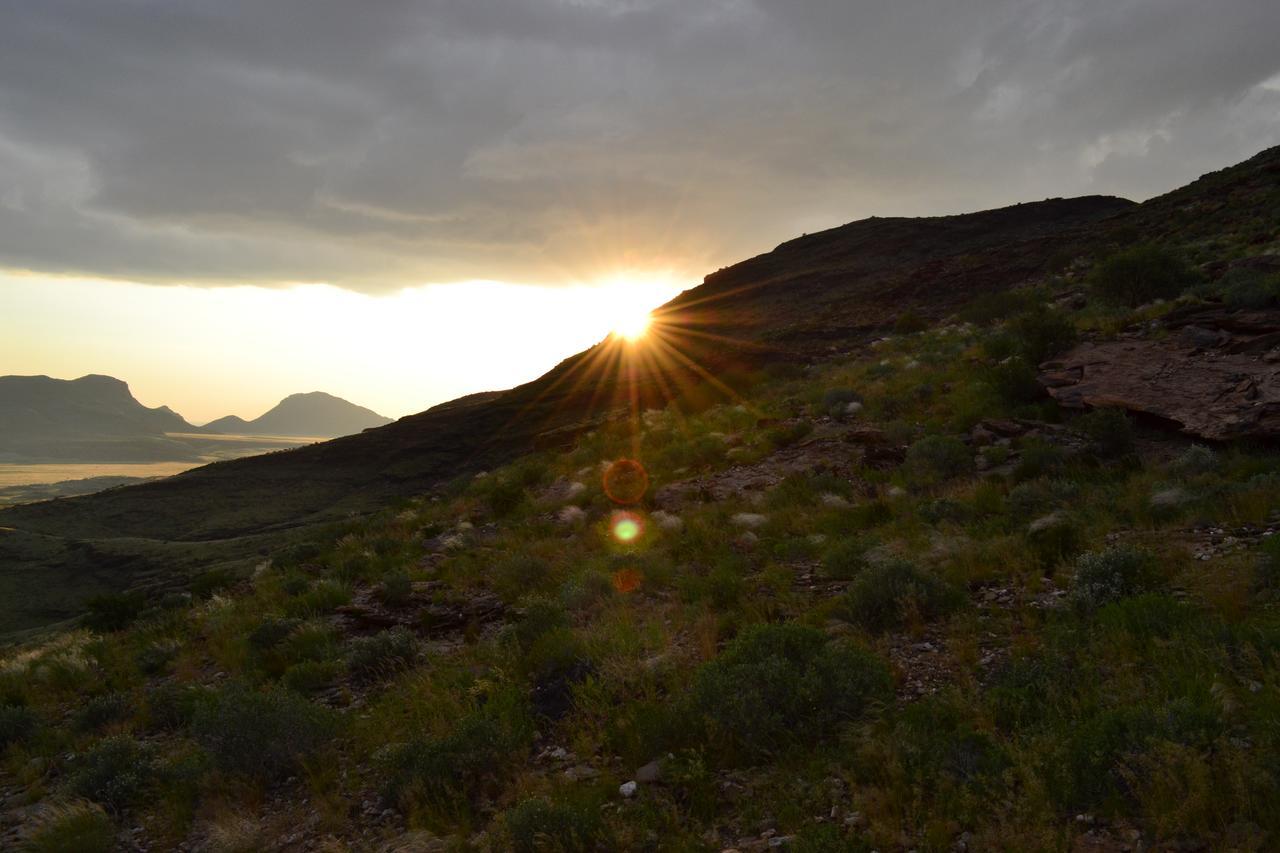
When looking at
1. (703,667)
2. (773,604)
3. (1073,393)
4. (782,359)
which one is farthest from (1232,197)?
(703,667)

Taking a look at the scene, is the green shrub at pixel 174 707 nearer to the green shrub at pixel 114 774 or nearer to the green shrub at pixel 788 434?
the green shrub at pixel 114 774

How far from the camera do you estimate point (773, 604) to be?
8195mm

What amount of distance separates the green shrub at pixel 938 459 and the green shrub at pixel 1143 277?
43.8 ft

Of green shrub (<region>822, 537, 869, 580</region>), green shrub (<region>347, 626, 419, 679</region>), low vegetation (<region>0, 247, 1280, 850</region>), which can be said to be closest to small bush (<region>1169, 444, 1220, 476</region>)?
low vegetation (<region>0, 247, 1280, 850</region>)

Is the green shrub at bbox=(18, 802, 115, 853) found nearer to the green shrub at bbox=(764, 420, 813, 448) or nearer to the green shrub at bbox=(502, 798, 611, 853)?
the green shrub at bbox=(502, 798, 611, 853)

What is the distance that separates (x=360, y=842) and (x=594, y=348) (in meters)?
45.0

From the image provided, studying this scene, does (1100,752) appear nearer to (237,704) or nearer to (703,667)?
(703,667)

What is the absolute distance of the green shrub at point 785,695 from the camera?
546 centimetres

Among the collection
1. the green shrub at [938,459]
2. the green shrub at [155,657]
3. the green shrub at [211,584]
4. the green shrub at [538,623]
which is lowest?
the green shrub at [211,584]

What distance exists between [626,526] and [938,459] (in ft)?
22.1

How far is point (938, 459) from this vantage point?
12.2 m

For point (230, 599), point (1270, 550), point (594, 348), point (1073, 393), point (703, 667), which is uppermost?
point (594, 348)

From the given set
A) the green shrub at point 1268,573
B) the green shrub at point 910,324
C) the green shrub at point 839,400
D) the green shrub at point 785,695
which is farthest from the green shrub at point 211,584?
the green shrub at point 910,324

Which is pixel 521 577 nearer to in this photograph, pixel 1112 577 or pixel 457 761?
pixel 457 761
